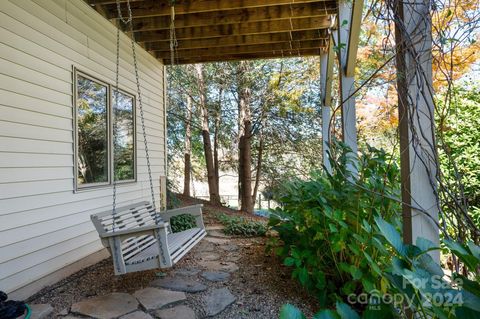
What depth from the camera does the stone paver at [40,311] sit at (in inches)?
91.2

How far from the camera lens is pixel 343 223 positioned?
6.98 feet

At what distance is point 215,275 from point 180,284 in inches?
15.0

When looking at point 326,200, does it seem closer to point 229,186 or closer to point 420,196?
point 420,196

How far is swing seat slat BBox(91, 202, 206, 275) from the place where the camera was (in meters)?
2.44

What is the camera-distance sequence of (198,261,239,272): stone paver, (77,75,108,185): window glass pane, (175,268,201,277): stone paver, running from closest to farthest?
(175,268,201,277): stone paver < (198,261,239,272): stone paver < (77,75,108,185): window glass pane

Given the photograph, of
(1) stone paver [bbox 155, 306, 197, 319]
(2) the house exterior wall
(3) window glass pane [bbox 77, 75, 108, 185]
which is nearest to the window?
(3) window glass pane [bbox 77, 75, 108, 185]

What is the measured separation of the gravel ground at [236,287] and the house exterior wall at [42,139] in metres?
0.26

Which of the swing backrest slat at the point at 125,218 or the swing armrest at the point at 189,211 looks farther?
the swing armrest at the point at 189,211

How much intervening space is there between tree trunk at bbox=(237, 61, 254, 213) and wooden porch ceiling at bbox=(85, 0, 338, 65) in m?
2.71

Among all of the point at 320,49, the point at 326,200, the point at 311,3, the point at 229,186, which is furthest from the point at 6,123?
the point at 229,186

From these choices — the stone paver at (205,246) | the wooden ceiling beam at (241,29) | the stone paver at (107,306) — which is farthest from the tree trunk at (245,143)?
the stone paver at (107,306)

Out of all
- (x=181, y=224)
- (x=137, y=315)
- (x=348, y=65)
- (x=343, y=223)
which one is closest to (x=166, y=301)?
(x=137, y=315)

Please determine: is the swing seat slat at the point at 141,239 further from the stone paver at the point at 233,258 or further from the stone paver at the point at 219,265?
the stone paver at the point at 233,258

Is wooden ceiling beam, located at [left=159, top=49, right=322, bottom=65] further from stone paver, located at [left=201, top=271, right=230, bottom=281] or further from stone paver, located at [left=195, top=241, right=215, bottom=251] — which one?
stone paver, located at [left=201, top=271, right=230, bottom=281]
